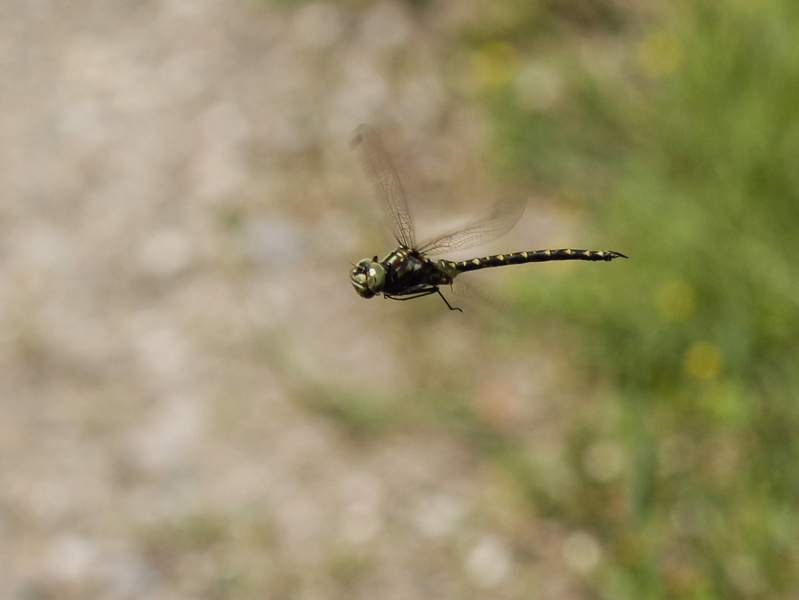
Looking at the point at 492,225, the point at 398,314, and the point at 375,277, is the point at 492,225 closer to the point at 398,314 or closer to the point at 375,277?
the point at 375,277

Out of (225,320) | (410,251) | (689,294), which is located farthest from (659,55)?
(410,251)

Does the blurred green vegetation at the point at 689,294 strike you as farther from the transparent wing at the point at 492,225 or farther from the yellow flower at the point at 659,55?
the transparent wing at the point at 492,225

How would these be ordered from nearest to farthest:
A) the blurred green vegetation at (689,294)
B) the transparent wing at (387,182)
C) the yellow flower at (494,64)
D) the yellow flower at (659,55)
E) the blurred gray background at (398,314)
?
the transparent wing at (387,182)
the blurred green vegetation at (689,294)
the blurred gray background at (398,314)
the yellow flower at (659,55)
the yellow flower at (494,64)

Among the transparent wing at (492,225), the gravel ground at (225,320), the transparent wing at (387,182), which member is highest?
the gravel ground at (225,320)

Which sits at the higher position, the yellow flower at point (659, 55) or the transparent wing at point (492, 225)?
the yellow flower at point (659, 55)

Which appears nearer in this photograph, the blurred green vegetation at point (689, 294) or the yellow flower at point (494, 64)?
the blurred green vegetation at point (689, 294)

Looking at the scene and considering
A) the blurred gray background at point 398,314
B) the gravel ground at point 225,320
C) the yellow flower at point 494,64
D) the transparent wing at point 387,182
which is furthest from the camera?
the yellow flower at point 494,64

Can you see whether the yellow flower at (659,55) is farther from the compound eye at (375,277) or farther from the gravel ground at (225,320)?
the compound eye at (375,277)

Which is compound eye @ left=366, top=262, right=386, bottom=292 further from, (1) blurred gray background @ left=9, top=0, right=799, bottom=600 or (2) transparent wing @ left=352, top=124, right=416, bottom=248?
(1) blurred gray background @ left=9, top=0, right=799, bottom=600

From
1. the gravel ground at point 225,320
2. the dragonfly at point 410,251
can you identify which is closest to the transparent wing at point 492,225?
the dragonfly at point 410,251
